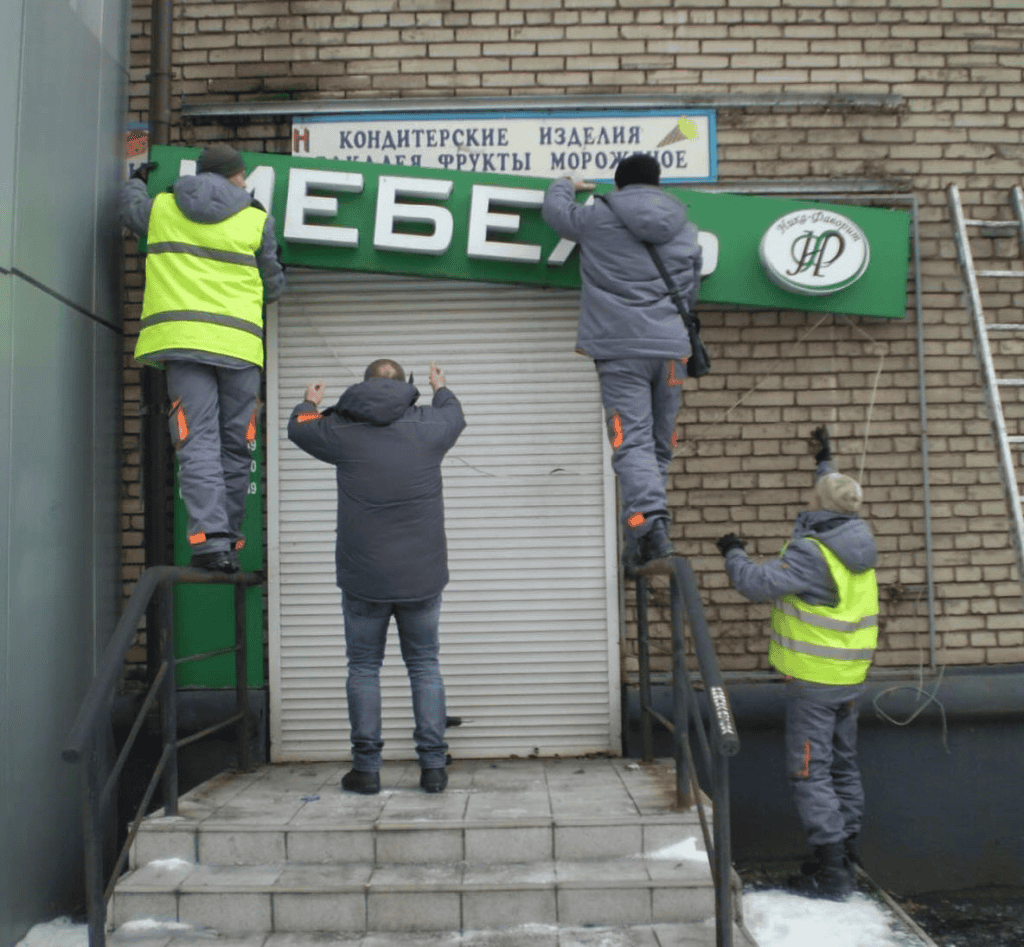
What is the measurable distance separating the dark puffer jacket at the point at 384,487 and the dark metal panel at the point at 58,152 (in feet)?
4.52

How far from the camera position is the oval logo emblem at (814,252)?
18.7 feet

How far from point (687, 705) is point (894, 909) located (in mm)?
1258

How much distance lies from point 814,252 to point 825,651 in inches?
87.2

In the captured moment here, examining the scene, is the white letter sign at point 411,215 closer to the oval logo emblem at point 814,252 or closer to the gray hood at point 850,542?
the oval logo emblem at point 814,252

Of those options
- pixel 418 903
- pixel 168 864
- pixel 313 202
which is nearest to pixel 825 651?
pixel 418 903

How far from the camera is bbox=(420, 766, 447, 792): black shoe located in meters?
4.80

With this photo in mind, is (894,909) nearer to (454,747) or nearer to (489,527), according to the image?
(454,747)

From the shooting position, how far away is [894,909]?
14.7 feet

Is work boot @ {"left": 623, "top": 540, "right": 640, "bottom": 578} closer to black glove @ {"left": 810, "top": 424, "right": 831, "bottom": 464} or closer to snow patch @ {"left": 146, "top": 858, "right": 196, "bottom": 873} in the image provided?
black glove @ {"left": 810, "top": 424, "right": 831, "bottom": 464}

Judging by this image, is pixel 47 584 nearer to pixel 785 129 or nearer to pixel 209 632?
pixel 209 632

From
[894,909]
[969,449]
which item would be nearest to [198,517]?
[894,909]

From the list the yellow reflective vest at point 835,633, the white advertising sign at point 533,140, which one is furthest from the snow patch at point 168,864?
the white advertising sign at point 533,140

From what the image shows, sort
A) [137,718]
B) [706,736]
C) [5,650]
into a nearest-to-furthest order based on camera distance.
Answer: [706,736], [5,650], [137,718]

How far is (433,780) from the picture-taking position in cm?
480
